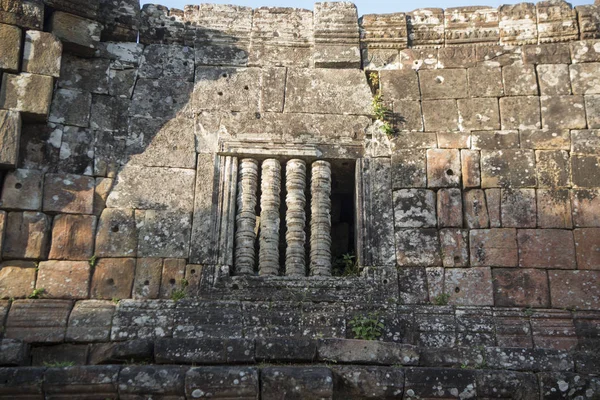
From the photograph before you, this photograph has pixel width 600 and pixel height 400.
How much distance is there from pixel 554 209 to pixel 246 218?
3873mm

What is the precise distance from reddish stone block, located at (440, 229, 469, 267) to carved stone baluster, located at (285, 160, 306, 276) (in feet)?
5.74

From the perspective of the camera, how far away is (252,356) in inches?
342

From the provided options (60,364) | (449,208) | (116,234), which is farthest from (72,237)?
(449,208)

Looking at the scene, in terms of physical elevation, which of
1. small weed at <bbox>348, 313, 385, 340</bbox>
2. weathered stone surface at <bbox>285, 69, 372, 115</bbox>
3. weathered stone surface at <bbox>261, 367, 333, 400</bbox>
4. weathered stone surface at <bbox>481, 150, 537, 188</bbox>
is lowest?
weathered stone surface at <bbox>261, 367, 333, 400</bbox>

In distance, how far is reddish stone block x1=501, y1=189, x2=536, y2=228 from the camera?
10281 millimetres

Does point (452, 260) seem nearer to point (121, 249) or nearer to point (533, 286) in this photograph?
point (533, 286)

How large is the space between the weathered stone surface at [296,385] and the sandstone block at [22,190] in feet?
12.1

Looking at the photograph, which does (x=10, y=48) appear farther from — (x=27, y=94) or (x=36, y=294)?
(x=36, y=294)

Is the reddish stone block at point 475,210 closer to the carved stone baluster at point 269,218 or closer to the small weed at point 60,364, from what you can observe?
the carved stone baluster at point 269,218

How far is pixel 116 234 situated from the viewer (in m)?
10.0

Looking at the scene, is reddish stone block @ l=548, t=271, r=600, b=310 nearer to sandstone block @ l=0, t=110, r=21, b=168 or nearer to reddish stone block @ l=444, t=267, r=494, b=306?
reddish stone block @ l=444, t=267, r=494, b=306

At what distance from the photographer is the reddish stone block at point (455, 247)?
399 inches

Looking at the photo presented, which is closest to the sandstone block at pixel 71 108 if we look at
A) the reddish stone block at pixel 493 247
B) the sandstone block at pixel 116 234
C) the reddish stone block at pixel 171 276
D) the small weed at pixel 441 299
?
the sandstone block at pixel 116 234

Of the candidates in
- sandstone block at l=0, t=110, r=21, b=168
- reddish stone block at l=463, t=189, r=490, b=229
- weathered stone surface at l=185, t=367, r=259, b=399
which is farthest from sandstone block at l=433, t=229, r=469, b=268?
sandstone block at l=0, t=110, r=21, b=168
